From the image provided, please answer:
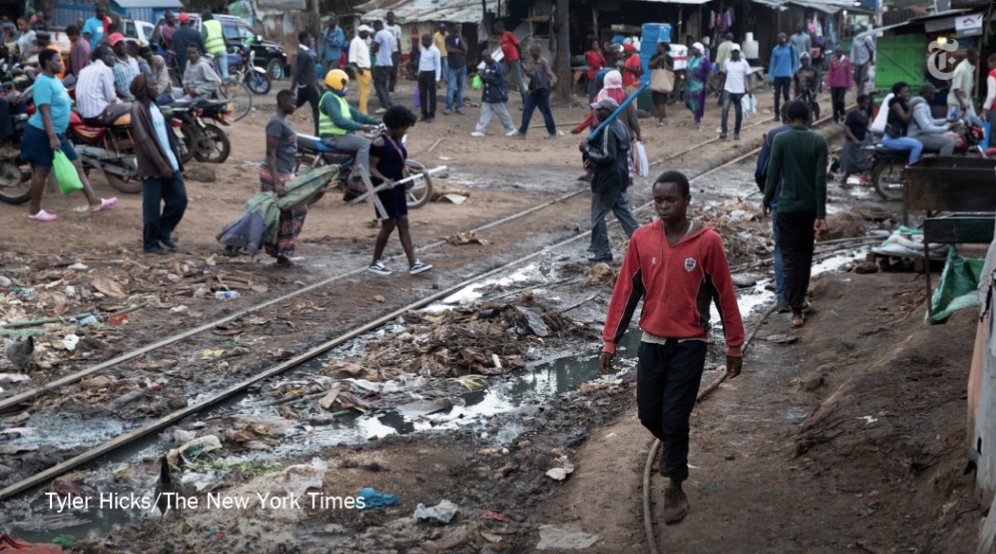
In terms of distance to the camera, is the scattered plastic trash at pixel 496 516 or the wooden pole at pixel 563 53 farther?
the wooden pole at pixel 563 53

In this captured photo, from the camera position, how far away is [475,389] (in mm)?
8109

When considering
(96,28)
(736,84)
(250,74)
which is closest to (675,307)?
(736,84)

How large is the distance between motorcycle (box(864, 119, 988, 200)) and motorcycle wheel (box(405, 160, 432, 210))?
668cm

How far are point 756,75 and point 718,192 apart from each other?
1857 centimetres

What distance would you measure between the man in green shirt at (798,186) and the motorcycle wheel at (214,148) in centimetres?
966

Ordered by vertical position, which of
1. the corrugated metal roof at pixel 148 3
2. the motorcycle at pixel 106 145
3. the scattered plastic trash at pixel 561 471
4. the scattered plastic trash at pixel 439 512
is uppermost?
the corrugated metal roof at pixel 148 3

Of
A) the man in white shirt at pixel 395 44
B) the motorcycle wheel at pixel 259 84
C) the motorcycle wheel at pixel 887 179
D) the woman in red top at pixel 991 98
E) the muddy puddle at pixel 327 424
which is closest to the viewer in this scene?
the muddy puddle at pixel 327 424

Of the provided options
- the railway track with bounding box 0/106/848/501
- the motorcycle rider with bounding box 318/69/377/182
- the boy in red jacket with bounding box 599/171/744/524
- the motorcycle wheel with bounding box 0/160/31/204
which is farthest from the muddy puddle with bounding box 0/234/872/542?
the motorcycle wheel with bounding box 0/160/31/204

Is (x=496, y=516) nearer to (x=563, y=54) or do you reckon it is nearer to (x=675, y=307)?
(x=675, y=307)

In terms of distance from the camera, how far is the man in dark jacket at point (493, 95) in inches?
858

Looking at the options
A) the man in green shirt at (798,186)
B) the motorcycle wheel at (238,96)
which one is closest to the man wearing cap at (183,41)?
the motorcycle wheel at (238,96)

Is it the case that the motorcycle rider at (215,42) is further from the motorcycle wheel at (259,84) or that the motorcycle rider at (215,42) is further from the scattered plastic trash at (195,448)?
the scattered plastic trash at (195,448)

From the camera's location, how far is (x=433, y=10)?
32.8m

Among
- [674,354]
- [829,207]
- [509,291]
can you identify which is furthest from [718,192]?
[674,354]
